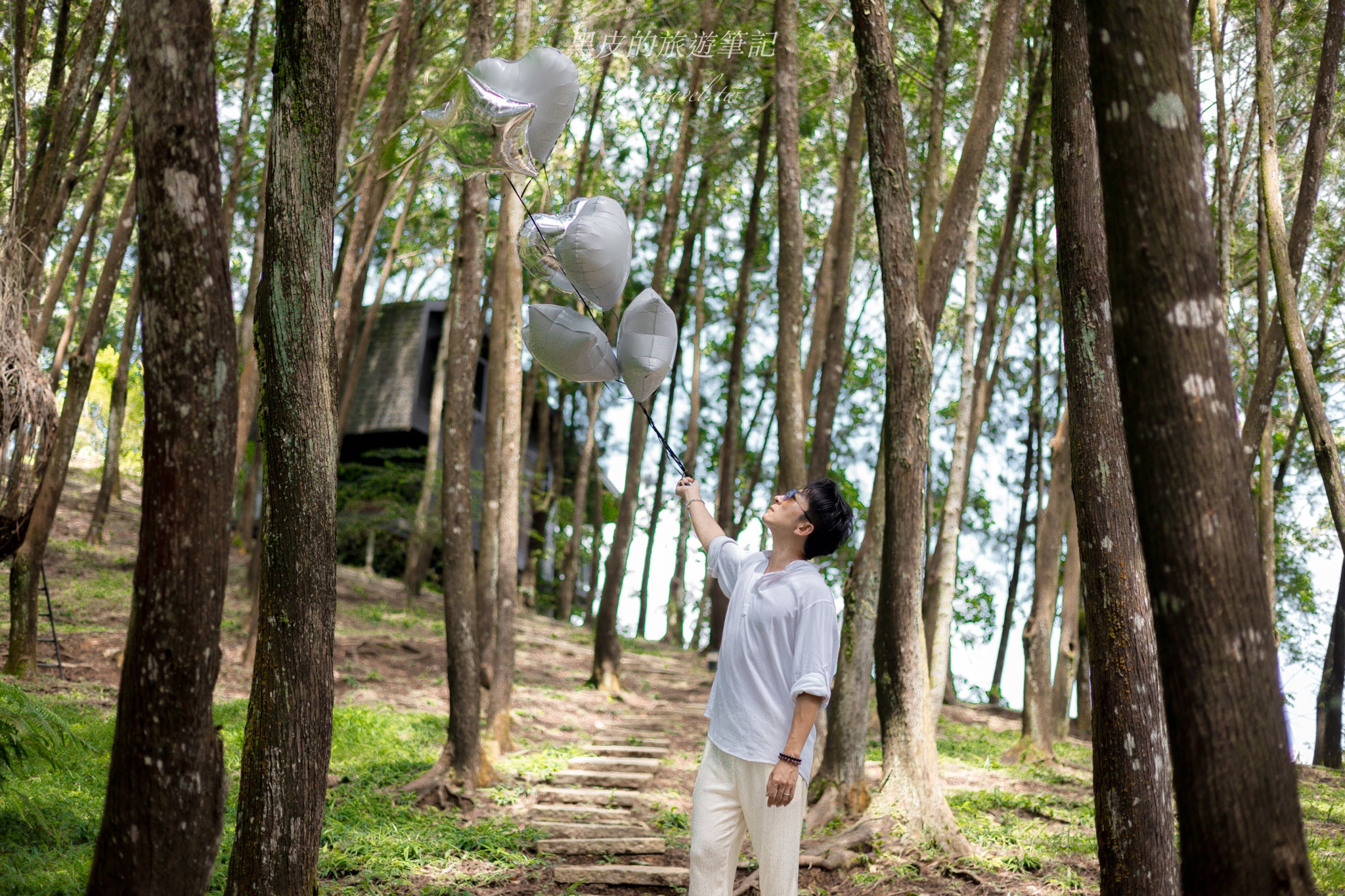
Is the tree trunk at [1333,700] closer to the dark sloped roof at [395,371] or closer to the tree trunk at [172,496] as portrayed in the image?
the tree trunk at [172,496]

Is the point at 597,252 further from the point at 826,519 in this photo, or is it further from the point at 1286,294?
the point at 1286,294

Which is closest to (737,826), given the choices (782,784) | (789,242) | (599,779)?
(782,784)

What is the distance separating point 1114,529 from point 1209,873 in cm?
172

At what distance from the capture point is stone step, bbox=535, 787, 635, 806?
702 cm

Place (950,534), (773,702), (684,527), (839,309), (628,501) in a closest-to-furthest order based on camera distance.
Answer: (773,702) < (950,534) < (839,309) < (628,501) < (684,527)

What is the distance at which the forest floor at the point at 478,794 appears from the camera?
5004 millimetres

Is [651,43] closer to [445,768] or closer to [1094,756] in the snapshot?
[445,768]

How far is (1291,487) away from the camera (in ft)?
51.3

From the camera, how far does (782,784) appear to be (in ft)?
10.7

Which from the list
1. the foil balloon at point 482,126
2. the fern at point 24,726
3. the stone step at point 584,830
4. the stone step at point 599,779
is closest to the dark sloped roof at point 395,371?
the stone step at point 599,779

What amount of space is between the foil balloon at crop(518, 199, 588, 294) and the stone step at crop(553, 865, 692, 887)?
3.10m

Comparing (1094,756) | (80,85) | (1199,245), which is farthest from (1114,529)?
(80,85)

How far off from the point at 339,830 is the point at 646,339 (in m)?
3.47

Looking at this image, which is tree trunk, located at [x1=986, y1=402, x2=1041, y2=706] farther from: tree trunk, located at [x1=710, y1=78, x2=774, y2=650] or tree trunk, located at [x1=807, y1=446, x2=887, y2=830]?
tree trunk, located at [x1=807, y1=446, x2=887, y2=830]
